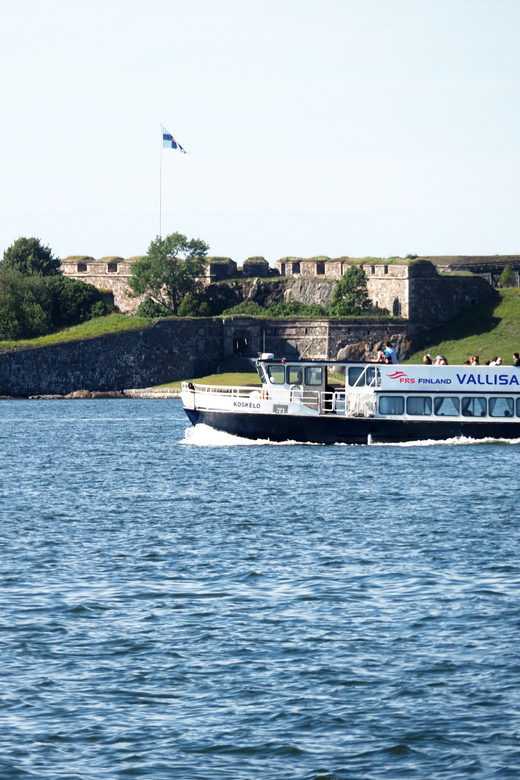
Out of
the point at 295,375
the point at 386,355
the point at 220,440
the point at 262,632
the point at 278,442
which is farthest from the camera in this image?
the point at 220,440

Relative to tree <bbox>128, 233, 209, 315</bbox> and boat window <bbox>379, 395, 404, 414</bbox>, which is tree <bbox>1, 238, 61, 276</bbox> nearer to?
tree <bbox>128, 233, 209, 315</bbox>

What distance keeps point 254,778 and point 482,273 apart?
109809mm

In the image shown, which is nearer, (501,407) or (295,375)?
(501,407)

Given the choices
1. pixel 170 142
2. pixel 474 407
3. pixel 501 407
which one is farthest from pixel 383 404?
pixel 170 142

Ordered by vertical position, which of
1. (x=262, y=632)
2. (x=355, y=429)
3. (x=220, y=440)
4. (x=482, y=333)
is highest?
(x=482, y=333)

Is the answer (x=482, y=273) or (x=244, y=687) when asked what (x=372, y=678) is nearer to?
(x=244, y=687)

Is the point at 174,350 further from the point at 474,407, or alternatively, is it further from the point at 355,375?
the point at 474,407

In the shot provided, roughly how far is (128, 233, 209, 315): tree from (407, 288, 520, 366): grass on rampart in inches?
859

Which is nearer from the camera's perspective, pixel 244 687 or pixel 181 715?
pixel 181 715

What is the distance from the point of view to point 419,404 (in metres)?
49.6

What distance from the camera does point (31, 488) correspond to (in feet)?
134

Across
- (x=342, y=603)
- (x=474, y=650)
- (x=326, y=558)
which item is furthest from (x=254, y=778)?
(x=326, y=558)

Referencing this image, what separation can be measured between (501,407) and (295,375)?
8532 mm

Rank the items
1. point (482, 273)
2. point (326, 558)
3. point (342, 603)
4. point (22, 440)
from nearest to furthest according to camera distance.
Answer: point (342, 603)
point (326, 558)
point (22, 440)
point (482, 273)
